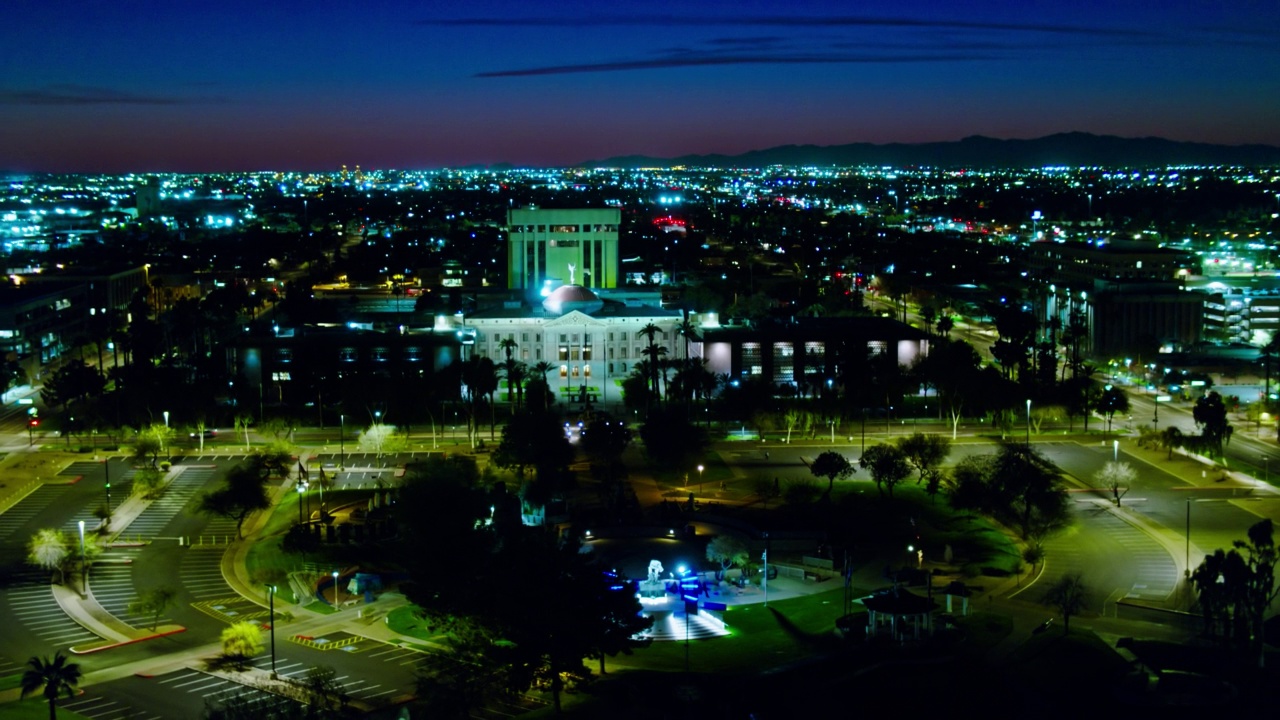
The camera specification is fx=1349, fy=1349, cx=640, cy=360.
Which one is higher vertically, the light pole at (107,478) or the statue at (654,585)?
the light pole at (107,478)

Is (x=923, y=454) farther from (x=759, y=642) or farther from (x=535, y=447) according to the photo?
(x=759, y=642)

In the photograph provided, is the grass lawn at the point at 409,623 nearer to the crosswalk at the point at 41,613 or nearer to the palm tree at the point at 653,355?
the crosswalk at the point at 41,613

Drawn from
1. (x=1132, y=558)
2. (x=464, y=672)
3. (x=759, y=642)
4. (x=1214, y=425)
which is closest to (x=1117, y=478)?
(x=1214, y=425)

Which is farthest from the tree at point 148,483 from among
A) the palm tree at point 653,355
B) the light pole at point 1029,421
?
the light pole at point 1029,421

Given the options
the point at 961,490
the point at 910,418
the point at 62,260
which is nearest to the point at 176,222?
the point at 62,260

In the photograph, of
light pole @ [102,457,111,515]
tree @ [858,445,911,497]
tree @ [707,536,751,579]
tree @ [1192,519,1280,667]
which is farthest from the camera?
tree @ [858,445,911,497]

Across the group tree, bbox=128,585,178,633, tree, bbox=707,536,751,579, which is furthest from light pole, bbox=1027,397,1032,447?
tree, bbox=128,585,178,633

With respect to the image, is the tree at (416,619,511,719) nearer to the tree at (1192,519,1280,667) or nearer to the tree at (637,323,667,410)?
the tree at (1192,519,1280,667)
